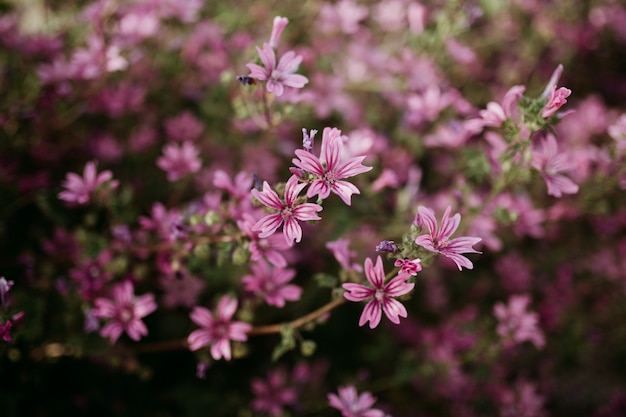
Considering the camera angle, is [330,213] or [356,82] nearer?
[330,213]

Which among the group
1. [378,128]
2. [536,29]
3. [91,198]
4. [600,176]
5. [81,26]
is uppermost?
[536,29]

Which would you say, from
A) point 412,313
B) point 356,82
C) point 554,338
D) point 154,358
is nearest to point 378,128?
point 356,82

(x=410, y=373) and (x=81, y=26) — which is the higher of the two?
(x=81, y=26)

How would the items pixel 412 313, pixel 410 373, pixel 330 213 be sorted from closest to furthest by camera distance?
pixel 410 373
pixel 330 213
pixel 412 313

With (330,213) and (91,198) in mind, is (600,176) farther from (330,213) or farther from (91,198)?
(91,198)

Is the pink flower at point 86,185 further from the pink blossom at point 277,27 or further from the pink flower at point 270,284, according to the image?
the pink blossom at point 277,27

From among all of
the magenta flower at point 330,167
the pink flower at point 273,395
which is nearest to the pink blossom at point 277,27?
the magenta flower at point 330,167
